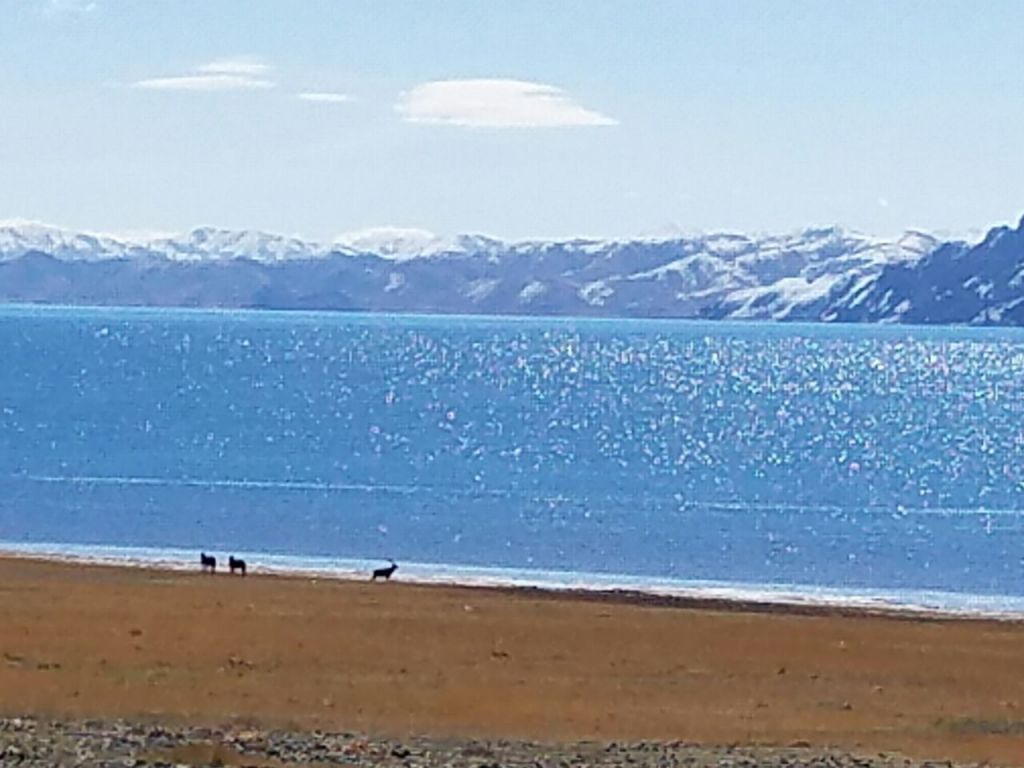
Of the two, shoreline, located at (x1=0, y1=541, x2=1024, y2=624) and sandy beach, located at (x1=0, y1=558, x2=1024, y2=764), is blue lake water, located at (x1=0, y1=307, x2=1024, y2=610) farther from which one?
sandy beach, located at (x1=0, y1=558, x2=1024, y2=764)

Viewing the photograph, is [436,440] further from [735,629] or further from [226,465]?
[735,629]

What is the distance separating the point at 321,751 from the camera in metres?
17.0

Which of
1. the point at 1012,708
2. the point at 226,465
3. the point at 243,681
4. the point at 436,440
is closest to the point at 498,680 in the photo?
the point at 243,681

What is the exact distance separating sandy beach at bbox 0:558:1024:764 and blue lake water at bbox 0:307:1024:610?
21888mm

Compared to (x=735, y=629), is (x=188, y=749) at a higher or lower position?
higher

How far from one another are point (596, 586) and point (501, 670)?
86.7 ft

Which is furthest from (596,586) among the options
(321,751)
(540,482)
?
(540,482)

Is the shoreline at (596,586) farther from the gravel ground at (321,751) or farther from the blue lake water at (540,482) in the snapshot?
the gravel ground at (321,751)

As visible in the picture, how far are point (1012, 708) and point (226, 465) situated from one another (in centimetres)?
7356

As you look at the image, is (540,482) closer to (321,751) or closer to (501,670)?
(501,670)

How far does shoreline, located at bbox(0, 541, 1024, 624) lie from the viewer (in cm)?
4697

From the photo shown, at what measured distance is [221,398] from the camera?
501 feet

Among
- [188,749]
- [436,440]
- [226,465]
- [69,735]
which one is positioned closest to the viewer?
[188,749]

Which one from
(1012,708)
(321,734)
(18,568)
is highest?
(321,734)
